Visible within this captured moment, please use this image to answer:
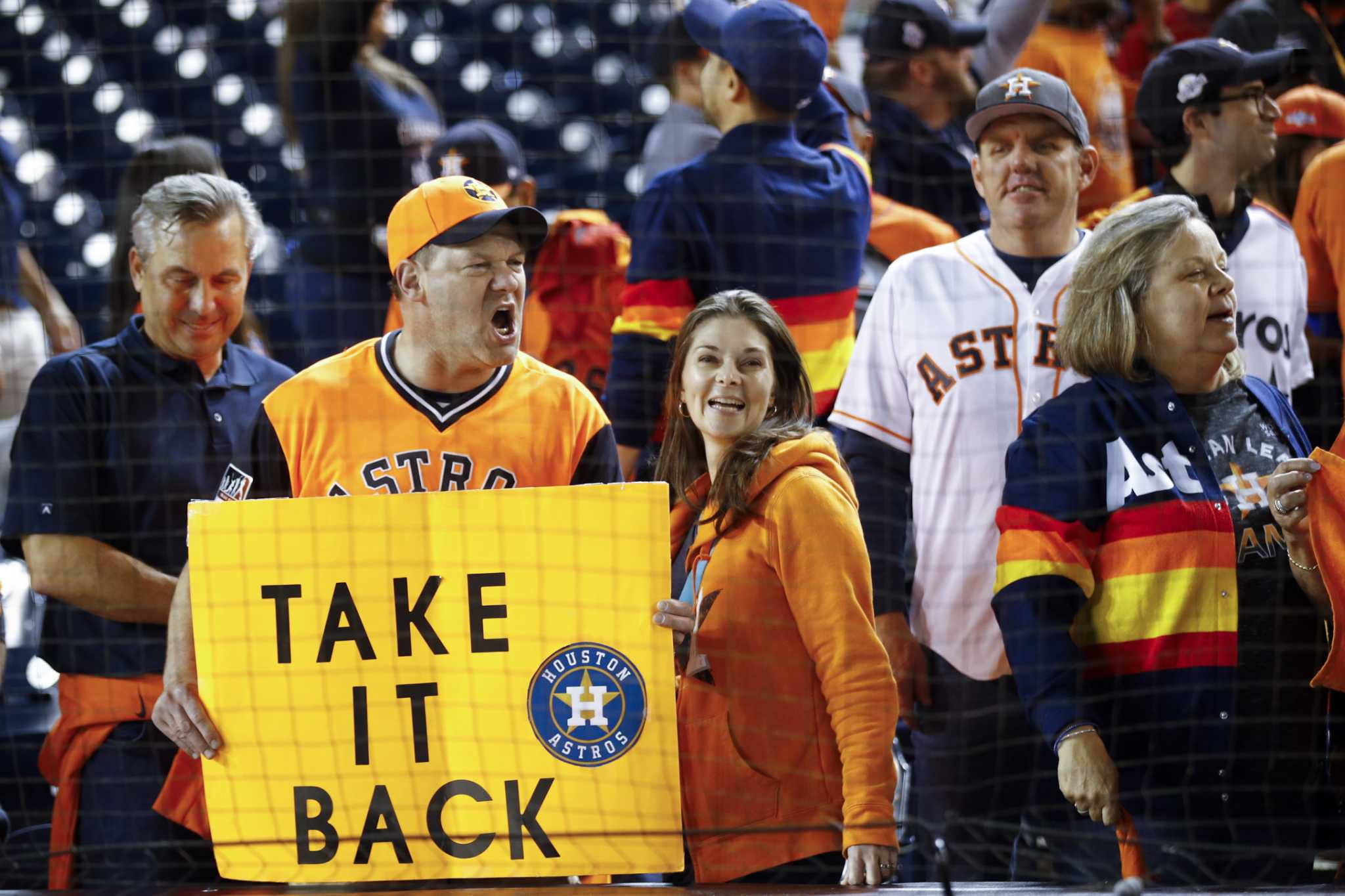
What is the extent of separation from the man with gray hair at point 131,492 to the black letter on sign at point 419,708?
588 millimetres

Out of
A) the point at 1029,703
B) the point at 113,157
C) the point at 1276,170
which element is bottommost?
the point at 1029,703

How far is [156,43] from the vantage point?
6.02 metres

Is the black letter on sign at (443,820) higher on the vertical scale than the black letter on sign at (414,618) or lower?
lower

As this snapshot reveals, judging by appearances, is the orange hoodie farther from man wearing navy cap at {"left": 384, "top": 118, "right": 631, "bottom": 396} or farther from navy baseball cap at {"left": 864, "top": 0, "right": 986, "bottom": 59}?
navy baseball cap at {"left": 864, "top": 0, "right": 986, "bottom": 59}

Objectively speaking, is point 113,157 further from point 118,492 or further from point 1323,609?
point 1323,609

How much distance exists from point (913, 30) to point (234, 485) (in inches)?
82.7

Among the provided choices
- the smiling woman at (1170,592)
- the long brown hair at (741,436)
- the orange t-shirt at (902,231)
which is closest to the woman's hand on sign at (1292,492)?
the smiling woman at (1170,592)

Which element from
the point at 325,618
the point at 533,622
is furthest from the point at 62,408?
the point at 533,622

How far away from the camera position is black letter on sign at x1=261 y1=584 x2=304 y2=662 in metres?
2.48

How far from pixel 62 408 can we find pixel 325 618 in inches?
32.5

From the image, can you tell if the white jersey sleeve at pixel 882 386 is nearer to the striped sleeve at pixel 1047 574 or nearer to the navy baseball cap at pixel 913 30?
the striped sleeve at pixel 1047 574

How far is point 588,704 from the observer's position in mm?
2428

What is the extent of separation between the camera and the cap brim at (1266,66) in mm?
3289

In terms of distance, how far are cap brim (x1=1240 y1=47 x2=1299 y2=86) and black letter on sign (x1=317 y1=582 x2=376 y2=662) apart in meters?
2.12
